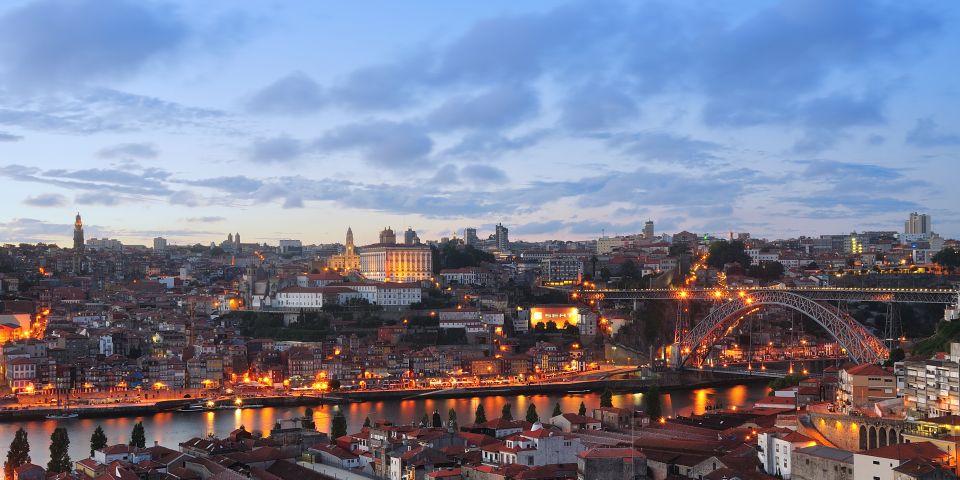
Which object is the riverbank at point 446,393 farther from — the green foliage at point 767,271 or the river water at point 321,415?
the green foliage at point 767,271

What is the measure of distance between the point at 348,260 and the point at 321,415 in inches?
947

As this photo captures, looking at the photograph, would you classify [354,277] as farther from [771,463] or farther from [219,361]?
[771,463]

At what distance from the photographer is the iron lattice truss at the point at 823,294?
72.8 ft

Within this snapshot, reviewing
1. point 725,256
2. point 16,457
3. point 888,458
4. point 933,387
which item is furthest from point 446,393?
point 725,256

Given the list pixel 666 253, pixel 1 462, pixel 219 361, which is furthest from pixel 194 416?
pixel 666 253

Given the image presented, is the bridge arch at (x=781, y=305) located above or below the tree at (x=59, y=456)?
above

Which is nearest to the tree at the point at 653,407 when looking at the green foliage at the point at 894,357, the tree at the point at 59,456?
the green foliage at the point at 894,357

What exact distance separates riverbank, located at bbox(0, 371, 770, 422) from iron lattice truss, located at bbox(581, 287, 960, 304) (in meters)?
2.15

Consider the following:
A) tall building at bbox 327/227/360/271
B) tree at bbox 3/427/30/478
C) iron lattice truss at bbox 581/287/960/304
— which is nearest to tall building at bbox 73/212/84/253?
tall building at bbox 327/227/360/271

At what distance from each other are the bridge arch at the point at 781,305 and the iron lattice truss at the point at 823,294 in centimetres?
40

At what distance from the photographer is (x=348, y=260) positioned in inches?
1741

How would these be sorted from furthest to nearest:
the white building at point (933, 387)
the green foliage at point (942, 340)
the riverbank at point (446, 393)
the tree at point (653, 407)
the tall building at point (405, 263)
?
the tall building at point (405, 263), the riverbank at point (446, 393), the tree at point (653, 407), the green foliage at point (942, 340), the white building at point (933, 387)

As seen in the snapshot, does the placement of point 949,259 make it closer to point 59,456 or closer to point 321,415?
point 321,415

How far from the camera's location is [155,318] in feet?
99.2
